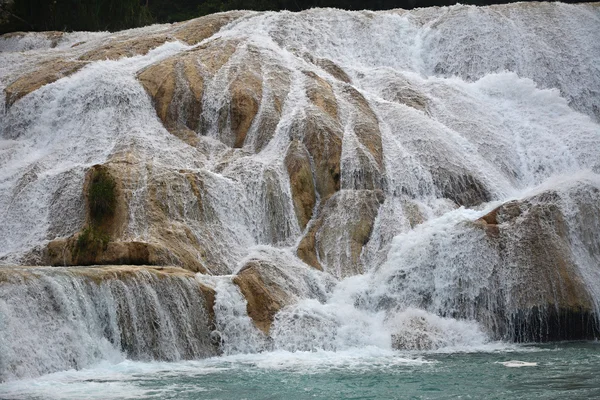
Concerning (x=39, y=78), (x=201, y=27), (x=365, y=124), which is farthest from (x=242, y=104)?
(x=201, y=27)

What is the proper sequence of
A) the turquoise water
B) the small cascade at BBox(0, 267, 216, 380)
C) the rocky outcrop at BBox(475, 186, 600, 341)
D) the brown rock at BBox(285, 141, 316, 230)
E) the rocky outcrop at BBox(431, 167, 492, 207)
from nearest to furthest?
1. the turquoise water
2. the small cascade at BBox(0, 267, 216, 380)
3. the rocky outcrop at BBox(475, 186, 600, 341)
4. the brown rock at BBox(285, 141, 316, 230)
5. the rocky outcrop at BBox(431, 167, 492, 207)

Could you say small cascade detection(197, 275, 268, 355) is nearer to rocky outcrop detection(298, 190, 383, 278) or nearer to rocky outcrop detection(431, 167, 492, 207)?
rocky outcrop detection(298, 190, 383, 278)

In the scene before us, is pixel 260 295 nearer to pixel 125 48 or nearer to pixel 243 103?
pixel 243 103

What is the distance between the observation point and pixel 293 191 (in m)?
21.2

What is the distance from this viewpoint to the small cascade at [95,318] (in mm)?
13914

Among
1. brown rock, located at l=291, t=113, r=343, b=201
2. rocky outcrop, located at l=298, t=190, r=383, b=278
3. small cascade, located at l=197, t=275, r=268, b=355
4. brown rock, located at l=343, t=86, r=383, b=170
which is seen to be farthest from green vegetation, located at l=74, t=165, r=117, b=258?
brown rock, located at l=343, t=86, r=383, b=170

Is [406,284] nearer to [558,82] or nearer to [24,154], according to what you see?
[24,154]

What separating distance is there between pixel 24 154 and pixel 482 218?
467 inches

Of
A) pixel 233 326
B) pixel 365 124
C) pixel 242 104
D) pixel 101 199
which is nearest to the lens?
pixel 233 326

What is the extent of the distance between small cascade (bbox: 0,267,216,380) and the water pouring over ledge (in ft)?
0.12

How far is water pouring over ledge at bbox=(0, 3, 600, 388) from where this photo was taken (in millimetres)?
16391

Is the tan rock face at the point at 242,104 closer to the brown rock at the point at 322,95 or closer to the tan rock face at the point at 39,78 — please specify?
the brown rock at the point at 322,95

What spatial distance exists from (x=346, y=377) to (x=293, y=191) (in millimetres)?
8049

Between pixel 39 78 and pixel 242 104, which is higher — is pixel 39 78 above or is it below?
above
